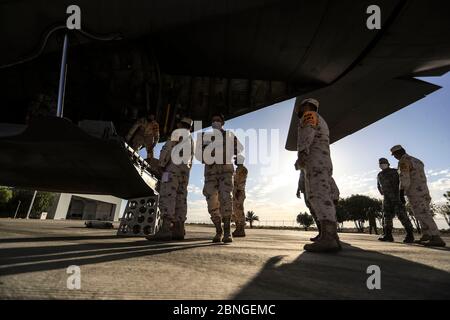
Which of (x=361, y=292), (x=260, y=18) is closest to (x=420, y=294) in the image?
(x=361, y=292)

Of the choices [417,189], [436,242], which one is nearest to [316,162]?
[436,242]

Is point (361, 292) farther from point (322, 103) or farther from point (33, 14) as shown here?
point (322, 103)

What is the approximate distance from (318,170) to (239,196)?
3013 mm

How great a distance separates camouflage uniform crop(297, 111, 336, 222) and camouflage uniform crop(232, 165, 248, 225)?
273 centimetres

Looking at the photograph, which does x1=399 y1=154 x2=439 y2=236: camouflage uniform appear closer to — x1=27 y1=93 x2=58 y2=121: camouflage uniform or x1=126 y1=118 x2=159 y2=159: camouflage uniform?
x1=126 y1=118 x2=159 y2=159: camouflage uniform

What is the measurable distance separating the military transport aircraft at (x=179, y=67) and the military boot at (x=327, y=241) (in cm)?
243

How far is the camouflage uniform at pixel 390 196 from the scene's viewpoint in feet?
18.7

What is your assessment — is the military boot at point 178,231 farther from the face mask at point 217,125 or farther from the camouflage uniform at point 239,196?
the camouflage uniform at point 239,196

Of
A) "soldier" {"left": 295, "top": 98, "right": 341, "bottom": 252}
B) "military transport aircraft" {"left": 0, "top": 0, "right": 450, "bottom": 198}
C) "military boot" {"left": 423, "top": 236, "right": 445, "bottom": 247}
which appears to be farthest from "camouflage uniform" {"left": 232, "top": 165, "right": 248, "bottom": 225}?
"military boot" {"left": 423, "top": 236, "right": 445, "bottom": 247}

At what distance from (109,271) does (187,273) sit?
381mm

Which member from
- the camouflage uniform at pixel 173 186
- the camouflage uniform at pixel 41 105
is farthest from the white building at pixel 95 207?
the camouflage uniform at pixel 173 186

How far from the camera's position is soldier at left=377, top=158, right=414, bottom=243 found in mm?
5600
